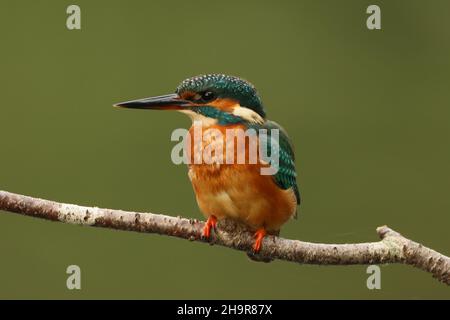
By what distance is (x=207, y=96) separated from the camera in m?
2.92

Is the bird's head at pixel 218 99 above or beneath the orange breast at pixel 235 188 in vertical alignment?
above

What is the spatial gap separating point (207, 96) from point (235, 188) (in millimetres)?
294

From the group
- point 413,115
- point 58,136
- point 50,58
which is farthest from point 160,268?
point 413,115

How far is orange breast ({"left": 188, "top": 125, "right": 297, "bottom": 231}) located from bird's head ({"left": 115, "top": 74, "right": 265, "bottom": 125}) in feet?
0.14

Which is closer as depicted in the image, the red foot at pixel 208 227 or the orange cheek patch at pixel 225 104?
the red foot at pixel 208 227

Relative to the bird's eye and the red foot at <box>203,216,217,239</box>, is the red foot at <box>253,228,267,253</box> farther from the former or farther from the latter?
the bird's eye

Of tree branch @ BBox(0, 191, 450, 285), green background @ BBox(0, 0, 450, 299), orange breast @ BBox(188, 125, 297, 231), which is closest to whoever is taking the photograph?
tree branch @ BBox(0, 191, 450, 285)

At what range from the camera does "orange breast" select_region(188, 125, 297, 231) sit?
2.91 meters

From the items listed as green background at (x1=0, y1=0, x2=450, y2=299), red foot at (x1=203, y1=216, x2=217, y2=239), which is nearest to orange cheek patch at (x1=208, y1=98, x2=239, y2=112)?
red foot at (x1=203, y1=216, x2=217, y2=239)

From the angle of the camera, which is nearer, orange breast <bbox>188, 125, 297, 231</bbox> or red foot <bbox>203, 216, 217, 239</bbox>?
red foot <bbox>203, 216, 217, 239</bbox>

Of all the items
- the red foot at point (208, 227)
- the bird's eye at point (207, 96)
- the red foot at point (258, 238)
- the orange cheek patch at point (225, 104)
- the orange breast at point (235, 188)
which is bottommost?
the red foot at point (258, 238)

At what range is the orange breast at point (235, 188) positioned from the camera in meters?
2.91

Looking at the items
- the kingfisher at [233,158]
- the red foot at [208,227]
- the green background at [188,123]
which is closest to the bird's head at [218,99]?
the kingfisher at [233,158]

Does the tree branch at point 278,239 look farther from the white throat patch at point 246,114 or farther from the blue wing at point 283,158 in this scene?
the white throat patch at point 246,114
